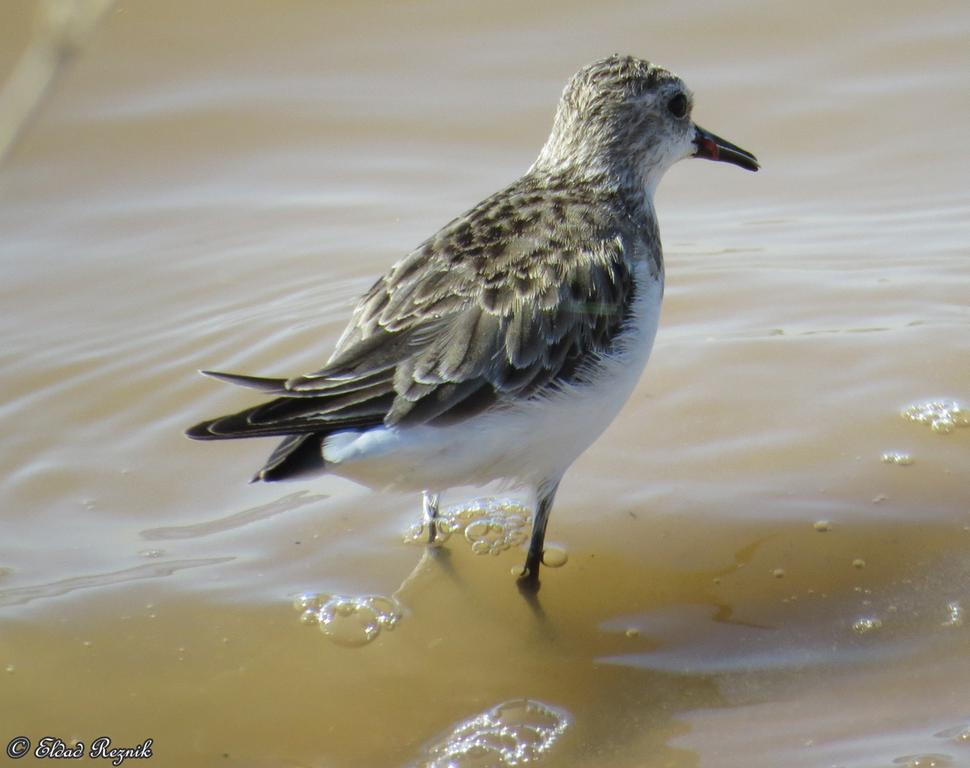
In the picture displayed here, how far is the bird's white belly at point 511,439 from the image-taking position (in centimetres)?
440

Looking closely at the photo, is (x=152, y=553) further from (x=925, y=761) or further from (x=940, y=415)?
(x=940, y=415)

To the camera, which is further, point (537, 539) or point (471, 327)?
point (537, 539)

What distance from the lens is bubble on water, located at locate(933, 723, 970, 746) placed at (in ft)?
13.2

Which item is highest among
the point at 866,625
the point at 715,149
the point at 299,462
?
the point at 715,149

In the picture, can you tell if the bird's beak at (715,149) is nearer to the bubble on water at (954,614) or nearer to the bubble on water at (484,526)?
the bubble on water at (484,526)

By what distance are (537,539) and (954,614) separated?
1.57 m

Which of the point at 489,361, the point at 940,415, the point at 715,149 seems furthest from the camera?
the point at 715,149

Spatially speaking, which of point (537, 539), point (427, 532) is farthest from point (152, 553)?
point (537, 539)

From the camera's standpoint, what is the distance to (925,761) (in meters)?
3.94

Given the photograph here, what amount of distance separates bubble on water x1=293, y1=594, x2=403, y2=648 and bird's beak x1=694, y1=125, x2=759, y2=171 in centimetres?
260

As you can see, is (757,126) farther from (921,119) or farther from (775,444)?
(775,444)

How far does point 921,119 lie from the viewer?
8.39 metres

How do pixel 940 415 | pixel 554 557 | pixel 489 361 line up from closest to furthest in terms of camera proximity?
1. pixel 489 361
2. pixel 554 557
3. pixel 940 415

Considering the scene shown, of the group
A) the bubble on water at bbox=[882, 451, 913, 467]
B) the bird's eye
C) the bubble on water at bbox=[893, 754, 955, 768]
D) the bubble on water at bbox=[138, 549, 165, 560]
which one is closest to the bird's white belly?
the bird's eye
